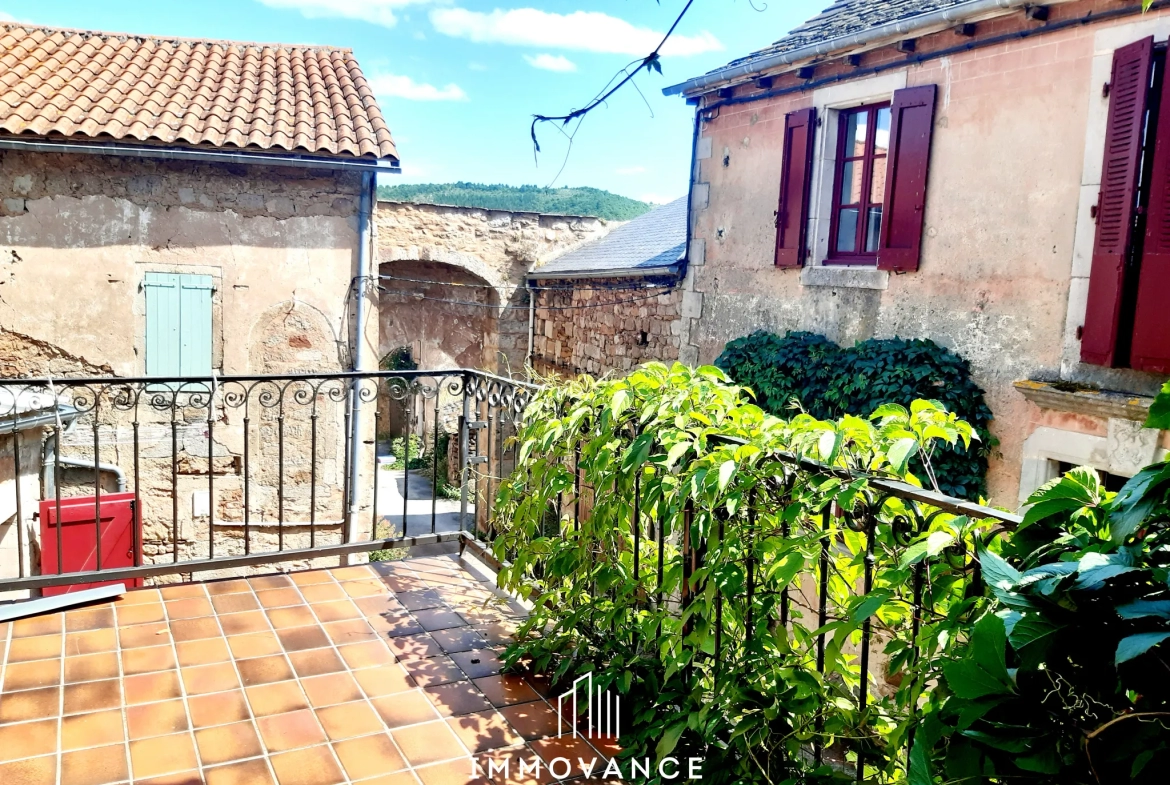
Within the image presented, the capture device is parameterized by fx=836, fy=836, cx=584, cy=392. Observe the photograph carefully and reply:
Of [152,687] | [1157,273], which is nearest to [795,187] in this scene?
[1157,273]

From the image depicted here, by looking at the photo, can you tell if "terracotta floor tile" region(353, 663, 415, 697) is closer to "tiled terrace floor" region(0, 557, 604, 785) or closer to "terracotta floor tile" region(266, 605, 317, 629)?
"tiled terrace floor" region(0, 557, 604, 785)

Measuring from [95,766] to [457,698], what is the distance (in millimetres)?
1051

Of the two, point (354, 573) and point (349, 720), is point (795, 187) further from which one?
point (349, 720)

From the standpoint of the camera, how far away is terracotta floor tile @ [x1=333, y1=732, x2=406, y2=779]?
238cm

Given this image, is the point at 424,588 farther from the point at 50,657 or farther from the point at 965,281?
the point at 965,281

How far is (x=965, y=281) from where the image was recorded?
20.6 feet

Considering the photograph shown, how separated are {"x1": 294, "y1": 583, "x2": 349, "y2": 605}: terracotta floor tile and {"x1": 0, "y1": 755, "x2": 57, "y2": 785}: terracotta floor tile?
1255 millimetres

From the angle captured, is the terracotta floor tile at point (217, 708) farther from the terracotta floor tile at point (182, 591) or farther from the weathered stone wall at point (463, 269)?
the weathered stone wall at point (463, 269)

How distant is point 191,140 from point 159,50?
122 inches

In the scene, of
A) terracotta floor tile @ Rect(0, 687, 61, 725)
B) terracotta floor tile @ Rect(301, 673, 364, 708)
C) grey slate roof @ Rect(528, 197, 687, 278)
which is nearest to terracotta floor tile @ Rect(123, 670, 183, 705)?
terracotta floor tile @ Rect(0, 687, 61, 725)

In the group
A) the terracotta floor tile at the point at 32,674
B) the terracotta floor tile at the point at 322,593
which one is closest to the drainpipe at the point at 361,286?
the terracotta floor tile at the point at 322,593

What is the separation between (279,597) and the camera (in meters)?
3.59

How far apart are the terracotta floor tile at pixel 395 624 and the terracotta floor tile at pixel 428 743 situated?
27.5 inches

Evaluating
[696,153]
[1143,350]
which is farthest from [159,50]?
[1143,350]
